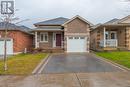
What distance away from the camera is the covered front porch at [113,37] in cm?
3766

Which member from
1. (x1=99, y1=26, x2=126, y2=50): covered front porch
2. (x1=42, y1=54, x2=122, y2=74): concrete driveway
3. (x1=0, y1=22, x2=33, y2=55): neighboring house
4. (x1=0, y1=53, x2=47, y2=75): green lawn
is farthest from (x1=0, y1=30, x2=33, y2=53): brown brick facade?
(x1=42, y1=54, x2=122, y2=74): concrete driveway

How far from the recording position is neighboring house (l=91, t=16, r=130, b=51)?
37.5 metres

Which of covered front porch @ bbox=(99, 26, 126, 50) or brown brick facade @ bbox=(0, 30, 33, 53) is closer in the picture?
covered front porch @ bbox=(99, 26, 126, 50)

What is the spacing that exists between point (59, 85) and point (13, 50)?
2716cm

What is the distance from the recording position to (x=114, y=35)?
4084 centimetres

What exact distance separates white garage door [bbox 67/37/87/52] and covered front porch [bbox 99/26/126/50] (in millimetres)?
2649

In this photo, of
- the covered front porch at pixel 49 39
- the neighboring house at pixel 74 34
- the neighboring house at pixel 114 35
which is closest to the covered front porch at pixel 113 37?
the neighboring house at pixel 114 35

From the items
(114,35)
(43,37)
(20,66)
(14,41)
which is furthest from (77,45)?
(20,66)

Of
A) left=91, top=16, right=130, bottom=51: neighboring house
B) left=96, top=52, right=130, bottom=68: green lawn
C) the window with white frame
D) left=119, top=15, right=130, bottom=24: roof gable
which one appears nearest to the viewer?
left=96, top=52, right=130, bottom=68: green lawn

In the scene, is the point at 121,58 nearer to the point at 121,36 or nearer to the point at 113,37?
the point at 121,36

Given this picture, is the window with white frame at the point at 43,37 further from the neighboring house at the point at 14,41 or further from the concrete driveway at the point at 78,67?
the concrete driveway at the point at 78,67

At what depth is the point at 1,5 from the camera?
18812 millimetres

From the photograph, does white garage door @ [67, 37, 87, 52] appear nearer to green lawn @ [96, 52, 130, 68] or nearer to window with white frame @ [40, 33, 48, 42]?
window with white frame @ [40, 33, 48, 42]

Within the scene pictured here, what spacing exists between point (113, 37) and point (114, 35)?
13.0 inches
